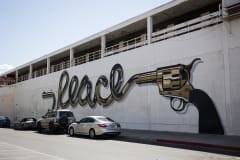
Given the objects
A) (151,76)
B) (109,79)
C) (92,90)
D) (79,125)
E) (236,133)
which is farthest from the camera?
(92,90)

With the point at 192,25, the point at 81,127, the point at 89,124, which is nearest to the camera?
the point at 89,124

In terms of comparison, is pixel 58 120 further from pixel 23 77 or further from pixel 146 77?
pixel 23 77

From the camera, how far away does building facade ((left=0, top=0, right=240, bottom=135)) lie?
17094mm

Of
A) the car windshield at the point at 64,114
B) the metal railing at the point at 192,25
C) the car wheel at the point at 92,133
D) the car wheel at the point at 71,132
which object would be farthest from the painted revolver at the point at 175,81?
the car windshield at the point at 64,114

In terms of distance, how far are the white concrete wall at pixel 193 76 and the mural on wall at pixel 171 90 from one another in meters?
0.37

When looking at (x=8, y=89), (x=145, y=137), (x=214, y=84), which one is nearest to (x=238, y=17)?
(x=214, y=84)

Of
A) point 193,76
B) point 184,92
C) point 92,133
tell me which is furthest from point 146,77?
point 92,133

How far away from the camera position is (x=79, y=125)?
1945 centimetres

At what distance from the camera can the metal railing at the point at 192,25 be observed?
18.8 meters

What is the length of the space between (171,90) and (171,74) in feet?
3.82

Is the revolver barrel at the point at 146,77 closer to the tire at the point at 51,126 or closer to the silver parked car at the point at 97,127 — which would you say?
the silver parked car at the point at 97,127

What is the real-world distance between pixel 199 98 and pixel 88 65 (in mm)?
15749

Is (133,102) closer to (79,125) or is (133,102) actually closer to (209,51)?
(79,125)

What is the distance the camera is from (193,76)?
1909cm
